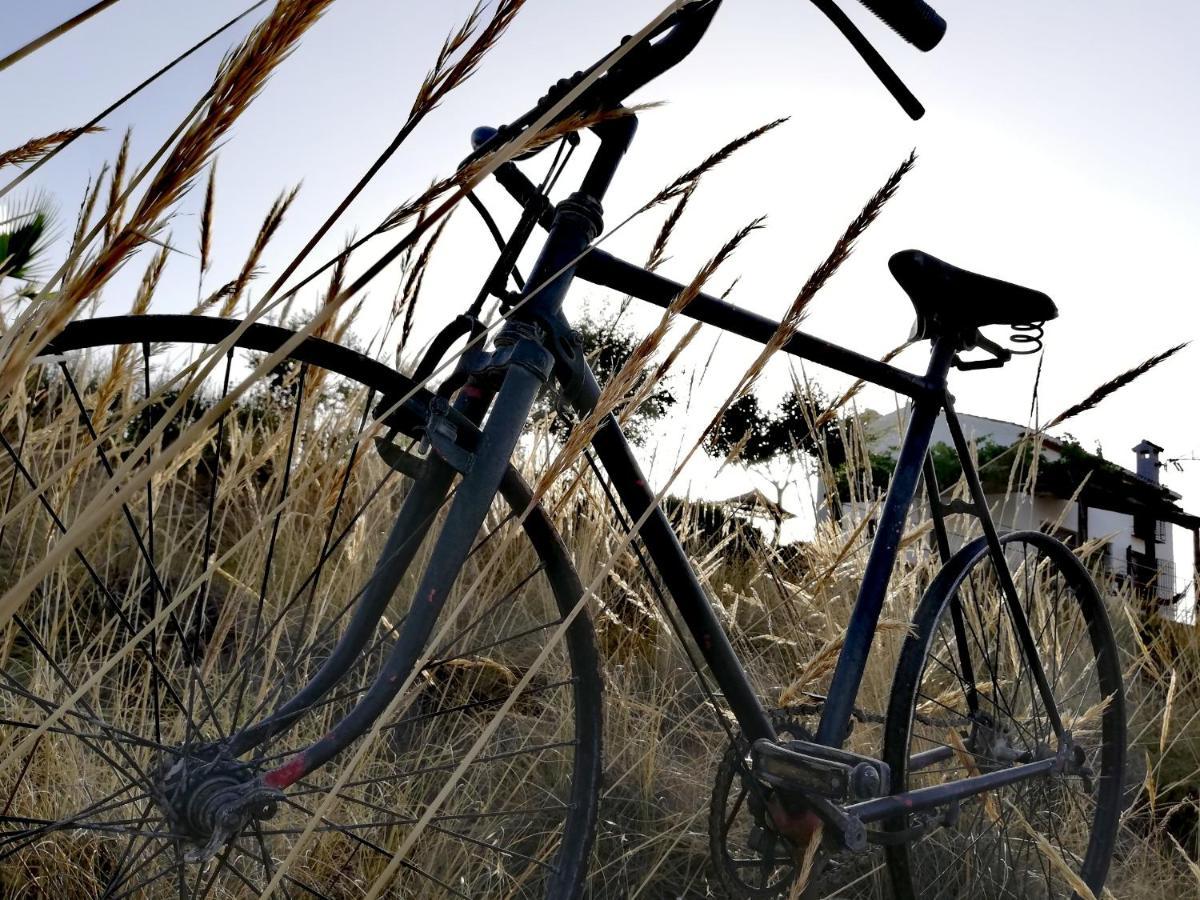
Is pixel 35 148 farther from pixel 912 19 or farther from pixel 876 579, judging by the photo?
pixel 876 579

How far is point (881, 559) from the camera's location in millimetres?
1728

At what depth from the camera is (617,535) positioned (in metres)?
2.17

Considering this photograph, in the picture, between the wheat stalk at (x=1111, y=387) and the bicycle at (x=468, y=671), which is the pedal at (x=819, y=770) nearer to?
the bicycle at (x=468, y=671)

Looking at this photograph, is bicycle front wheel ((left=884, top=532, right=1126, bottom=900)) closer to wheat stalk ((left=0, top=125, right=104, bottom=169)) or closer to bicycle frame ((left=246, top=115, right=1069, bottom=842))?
bicycle frame ((left=246, top=115, right=1069, bottom=842))

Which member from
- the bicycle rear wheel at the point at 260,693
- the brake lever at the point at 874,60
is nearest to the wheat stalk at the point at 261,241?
the bicycle rear wheel at the point at 260,693

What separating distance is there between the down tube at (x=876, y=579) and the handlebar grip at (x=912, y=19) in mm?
750

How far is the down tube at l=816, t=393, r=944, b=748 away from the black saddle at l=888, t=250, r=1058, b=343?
0.51 ft

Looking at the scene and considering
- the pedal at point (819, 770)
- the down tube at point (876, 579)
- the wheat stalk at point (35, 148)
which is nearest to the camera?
the wheat stalk at point (35, 148)

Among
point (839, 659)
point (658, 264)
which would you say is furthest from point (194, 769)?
point (839, 659)

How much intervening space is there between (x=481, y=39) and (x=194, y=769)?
85 centimetres

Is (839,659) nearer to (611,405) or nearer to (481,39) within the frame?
(611,405)

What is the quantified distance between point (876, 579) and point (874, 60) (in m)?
0.92

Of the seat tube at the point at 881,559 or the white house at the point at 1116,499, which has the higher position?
the white house at the point at 1116,499

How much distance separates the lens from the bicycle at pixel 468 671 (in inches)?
42.0
